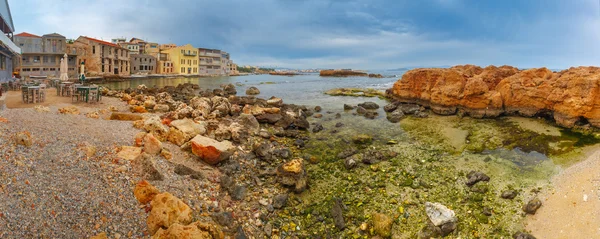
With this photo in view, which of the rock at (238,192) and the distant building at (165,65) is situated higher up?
the distant building at (165,65)

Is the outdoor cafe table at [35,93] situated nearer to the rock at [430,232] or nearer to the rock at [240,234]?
the rock at [240,234]

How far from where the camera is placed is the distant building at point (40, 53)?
163ft

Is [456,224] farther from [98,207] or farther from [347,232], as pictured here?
[98,207]

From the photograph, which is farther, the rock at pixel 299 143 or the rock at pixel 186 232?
the rock at pixel 299 143

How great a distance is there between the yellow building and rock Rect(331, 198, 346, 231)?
9254 cm

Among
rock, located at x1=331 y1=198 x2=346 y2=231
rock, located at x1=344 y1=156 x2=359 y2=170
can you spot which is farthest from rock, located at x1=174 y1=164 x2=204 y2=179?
rock, located at x1=344 y1=156 x2=359 y2=170

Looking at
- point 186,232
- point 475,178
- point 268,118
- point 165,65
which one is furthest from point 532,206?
point 165,65

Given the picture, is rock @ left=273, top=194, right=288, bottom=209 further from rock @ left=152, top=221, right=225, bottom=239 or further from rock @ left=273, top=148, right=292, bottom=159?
rock @ left=273, top=148, right=292, bottom=159

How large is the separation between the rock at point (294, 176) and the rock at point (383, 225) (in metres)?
2.62

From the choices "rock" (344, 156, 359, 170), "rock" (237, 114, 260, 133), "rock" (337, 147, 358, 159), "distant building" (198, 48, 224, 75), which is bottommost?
"rock" (344, 156, 359, 170)

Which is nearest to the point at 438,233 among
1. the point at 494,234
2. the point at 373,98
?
the point at 494,234

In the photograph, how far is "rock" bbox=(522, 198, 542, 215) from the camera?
8.57m

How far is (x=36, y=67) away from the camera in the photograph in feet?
168

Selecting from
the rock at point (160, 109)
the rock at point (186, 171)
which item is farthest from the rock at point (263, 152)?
the rock at point (160, 109)
